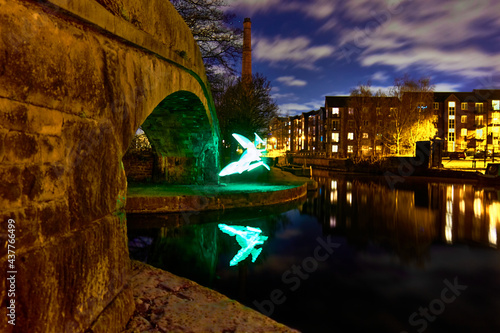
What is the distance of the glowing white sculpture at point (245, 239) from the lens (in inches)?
304

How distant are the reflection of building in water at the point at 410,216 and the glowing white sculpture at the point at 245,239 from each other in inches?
109

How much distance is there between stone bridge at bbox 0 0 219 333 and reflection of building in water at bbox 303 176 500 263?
720 centimetres

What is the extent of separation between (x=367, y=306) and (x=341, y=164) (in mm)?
34635

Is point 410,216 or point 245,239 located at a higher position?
point 245,239

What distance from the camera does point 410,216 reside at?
523 inches

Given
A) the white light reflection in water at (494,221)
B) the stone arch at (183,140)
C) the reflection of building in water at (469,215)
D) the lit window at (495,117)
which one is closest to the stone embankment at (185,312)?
the stone arch at (183,140)

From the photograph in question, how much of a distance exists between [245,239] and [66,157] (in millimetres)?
7008

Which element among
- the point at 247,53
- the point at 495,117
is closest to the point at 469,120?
the point at 495,117

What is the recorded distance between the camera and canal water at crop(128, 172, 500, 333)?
5105 millimetres

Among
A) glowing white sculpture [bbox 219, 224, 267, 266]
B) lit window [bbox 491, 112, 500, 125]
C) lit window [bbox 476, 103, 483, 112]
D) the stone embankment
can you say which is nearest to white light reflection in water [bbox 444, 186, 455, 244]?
glowing white sculpture [bbox 219, 224, 267, 266]

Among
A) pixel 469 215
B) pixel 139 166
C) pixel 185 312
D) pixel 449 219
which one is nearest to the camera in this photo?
pixel 185 312

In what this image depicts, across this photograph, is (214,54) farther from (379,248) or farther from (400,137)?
(400,137)

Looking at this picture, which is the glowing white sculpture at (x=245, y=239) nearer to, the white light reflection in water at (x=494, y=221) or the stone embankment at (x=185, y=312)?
the stone embankment at (x=185, y=312)

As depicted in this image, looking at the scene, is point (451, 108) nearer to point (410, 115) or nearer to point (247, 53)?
point (410, 115)
